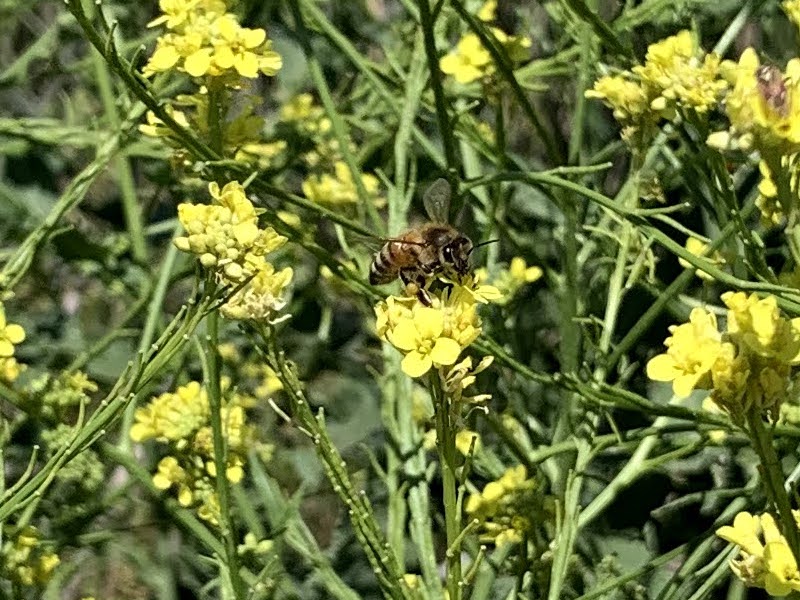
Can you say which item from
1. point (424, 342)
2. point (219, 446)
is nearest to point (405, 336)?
point (424, 342)

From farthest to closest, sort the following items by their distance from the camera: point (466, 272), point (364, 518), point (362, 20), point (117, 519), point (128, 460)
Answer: point (362, 20) < point (117, 519) < point (128, 460) < point (466, 272) < point (364, 518)

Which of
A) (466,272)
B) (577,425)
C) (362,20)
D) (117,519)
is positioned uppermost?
(362,20)

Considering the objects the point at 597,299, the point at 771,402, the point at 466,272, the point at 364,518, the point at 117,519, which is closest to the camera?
the point at 771,402

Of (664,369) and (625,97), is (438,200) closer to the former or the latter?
(625,97)

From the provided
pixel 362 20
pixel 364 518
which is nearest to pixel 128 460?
pixel 364 518

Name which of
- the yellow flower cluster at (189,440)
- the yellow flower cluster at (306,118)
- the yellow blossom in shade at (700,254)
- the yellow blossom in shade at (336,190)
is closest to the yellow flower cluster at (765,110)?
the yellow blossom in shade at (700,254)

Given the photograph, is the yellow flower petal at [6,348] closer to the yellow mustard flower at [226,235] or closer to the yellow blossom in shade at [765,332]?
the yellow mustard flower at [226,235]

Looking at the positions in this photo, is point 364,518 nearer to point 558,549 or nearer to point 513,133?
point 558,549
